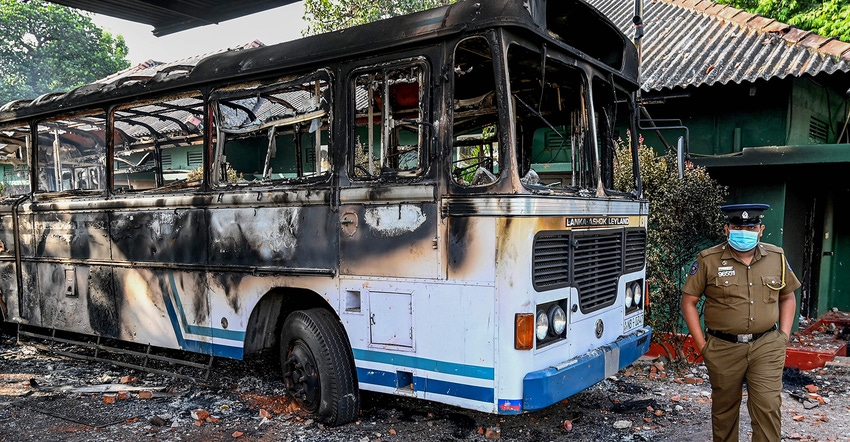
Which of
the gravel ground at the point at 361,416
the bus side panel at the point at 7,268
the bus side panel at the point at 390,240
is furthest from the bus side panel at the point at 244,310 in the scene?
the bus side panel at the point at 7,268

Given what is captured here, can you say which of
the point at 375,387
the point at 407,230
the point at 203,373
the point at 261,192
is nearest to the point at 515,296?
the point at 407,230

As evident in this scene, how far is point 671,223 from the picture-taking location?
21.9ft

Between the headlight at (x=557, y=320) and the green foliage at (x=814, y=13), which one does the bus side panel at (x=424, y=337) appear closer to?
the headlight at (x=557, y=320)

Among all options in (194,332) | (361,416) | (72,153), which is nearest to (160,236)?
(194,332)

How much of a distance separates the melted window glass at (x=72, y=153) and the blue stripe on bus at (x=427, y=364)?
372 centimetres

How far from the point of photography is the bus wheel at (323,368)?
4625 mm

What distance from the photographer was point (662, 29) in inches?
443

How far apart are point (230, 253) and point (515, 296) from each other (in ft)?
8.64

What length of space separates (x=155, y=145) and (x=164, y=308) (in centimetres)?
174

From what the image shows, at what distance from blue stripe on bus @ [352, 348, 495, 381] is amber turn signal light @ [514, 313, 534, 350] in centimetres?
24

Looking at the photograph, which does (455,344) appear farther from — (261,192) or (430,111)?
(261,192)

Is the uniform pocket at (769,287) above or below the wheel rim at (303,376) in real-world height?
above

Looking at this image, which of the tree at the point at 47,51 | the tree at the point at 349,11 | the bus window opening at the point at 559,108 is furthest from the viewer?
the tree at the point at 47,51

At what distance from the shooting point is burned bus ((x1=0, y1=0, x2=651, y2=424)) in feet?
12.9
